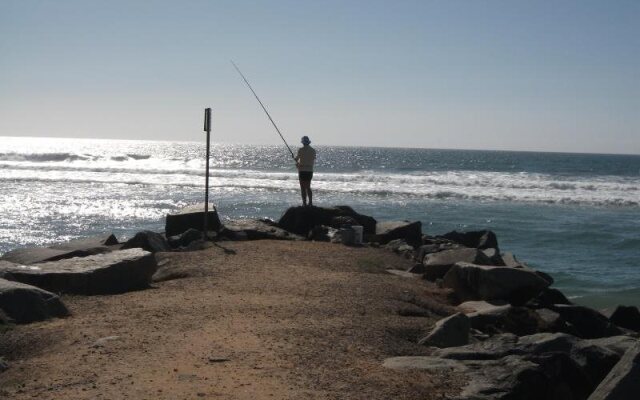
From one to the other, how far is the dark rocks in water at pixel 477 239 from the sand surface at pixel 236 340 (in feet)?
15.2

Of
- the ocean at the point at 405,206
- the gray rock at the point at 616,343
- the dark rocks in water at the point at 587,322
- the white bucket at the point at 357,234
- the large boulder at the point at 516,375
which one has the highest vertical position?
the white bucket at the point at 357,234

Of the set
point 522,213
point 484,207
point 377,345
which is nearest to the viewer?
point 377,345

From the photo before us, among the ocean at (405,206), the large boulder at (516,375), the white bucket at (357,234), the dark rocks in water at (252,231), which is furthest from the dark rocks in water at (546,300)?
the dark rocks in water at (252,231)

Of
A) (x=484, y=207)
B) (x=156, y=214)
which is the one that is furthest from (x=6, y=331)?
(x=484, y=207)

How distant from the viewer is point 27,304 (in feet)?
23.5

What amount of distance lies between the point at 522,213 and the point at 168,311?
2164cm

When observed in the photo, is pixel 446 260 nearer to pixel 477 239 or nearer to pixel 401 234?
pixel 401 234

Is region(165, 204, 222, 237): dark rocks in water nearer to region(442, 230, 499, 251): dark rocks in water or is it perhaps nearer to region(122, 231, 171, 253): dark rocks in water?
region(122, 231, 171, 253): dark rocks in water

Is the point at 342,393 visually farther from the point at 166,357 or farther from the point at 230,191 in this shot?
the point at 230,191

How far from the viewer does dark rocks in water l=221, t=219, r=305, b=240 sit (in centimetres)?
1253

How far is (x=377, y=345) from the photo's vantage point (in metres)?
6.42

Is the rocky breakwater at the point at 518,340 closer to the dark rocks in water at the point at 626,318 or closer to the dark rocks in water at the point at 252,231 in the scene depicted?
the dark rocks in water at the point at 626,318

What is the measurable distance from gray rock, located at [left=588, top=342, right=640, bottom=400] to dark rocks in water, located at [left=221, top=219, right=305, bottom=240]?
8102mm

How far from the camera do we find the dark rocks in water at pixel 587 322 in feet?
30.1
